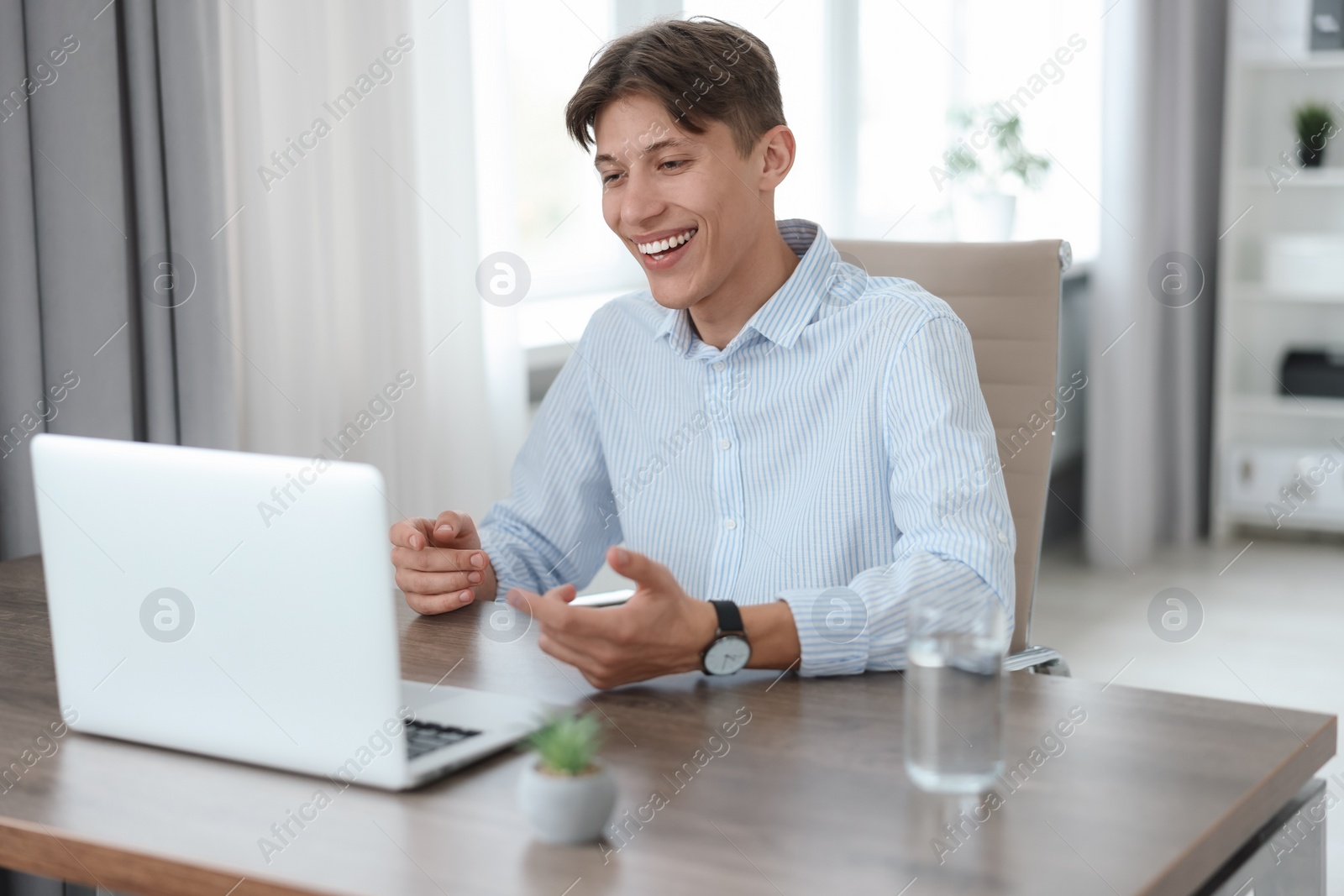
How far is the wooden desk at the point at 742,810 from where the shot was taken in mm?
776

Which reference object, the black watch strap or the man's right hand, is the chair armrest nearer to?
the black watch strap

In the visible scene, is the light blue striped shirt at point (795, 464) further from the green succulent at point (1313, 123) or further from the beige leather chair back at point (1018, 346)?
the green succulent at point (1313, 123)

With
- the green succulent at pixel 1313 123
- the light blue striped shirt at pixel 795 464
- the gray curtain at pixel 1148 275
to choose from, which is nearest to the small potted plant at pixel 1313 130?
the green succulent at pixel 1313 123

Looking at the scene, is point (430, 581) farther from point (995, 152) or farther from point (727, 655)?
point (995, 152)

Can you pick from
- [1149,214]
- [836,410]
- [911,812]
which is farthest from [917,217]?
[911,812]

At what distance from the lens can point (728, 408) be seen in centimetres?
152

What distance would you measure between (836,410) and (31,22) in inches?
46.2

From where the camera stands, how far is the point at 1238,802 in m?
0.86

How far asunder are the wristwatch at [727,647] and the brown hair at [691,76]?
605 mm

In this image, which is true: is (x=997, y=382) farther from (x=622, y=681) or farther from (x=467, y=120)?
(x=467, y=120)

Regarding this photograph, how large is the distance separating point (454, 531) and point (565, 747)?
628 mm

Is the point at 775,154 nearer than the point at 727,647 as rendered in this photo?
No

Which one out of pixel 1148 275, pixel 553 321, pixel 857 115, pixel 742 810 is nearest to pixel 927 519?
pixel 742 810

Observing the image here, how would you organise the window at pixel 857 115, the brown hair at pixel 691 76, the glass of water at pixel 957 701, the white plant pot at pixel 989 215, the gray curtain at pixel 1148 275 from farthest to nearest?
the gray curtain at pixel 1148 275, the white plant pot at pixel 989 215, the window at pixel 857 115, the brown hair at pixel 691 76, the glass of water at pixel 957 701
